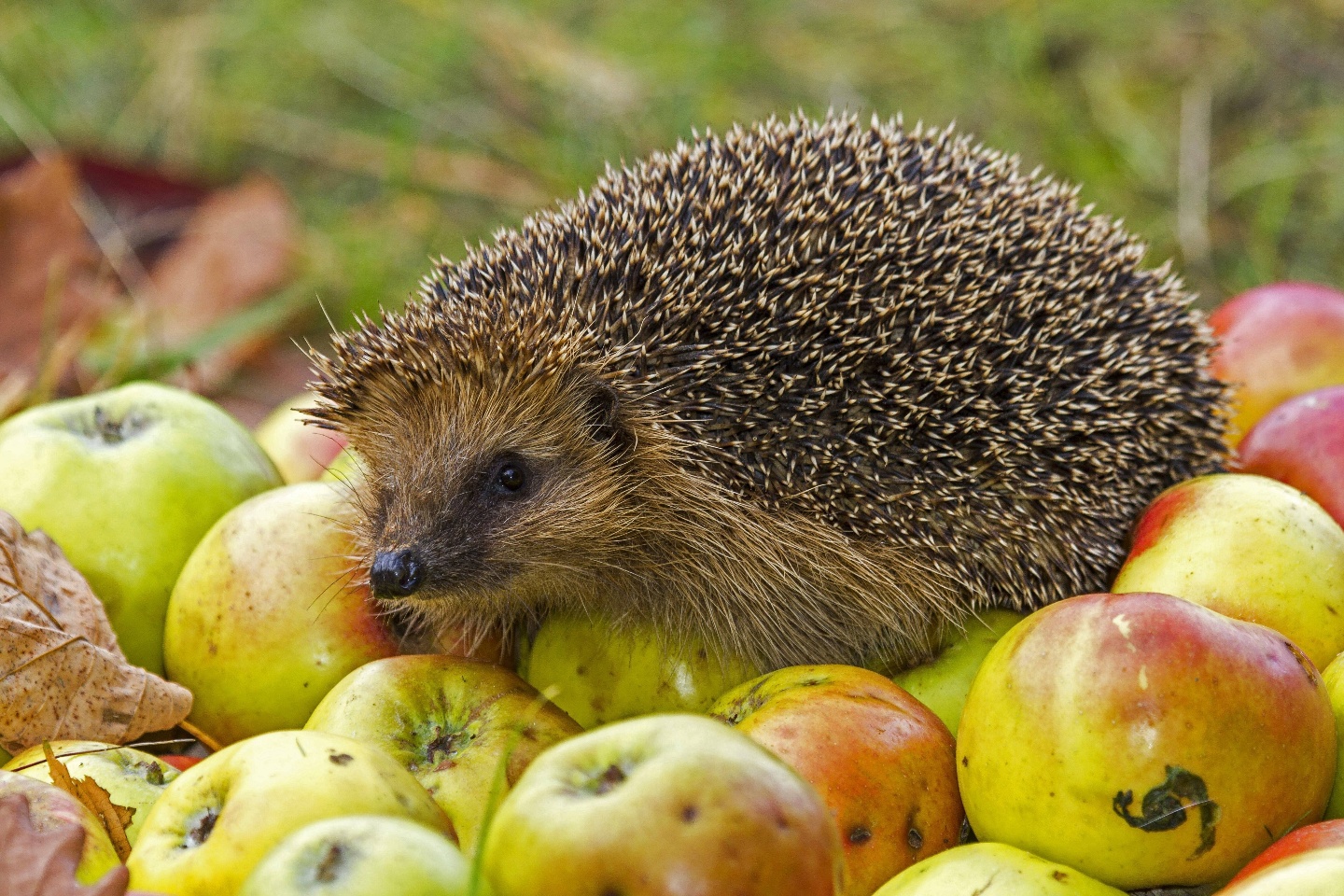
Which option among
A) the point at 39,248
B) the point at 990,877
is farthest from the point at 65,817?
the point at 39,248

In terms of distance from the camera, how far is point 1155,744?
2.24 m

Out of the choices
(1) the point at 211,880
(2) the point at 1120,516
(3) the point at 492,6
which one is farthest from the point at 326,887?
(3) the point at 492,6

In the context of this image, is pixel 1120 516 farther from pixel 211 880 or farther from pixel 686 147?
pixel 211 880

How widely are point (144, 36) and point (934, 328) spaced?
7.05 m

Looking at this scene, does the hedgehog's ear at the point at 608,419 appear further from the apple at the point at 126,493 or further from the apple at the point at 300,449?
the apple at the point at 300,449

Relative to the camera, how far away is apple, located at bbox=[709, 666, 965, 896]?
7.91 feet

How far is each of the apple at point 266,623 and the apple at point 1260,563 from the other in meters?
1.76

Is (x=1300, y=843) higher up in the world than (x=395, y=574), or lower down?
lower down

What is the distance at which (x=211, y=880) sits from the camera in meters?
2.04

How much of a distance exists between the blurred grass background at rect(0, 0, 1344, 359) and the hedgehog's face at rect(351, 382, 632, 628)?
3.60 m

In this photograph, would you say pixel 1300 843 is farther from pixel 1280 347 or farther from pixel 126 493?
pixel 126 493

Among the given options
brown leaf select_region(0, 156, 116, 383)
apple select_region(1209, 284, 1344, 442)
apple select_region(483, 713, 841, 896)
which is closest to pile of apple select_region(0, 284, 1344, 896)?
apple select_region(483, 713, 841, 896)

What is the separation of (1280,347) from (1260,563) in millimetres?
1465

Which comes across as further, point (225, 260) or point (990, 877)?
point (225, 260)
